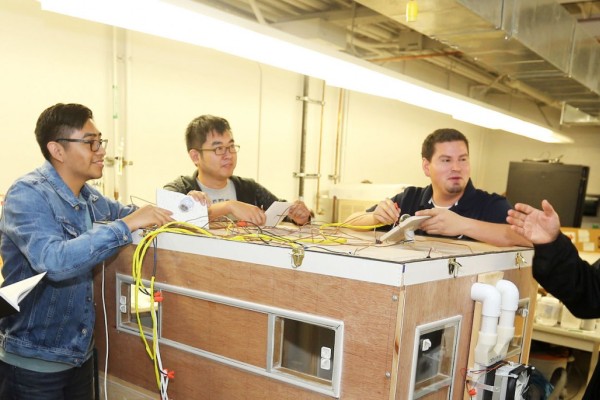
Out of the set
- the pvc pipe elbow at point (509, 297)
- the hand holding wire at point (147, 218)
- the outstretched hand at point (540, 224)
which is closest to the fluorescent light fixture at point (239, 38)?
the hand holding wire at point (147, 218)

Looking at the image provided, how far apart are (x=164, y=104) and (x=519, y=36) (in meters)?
2.21

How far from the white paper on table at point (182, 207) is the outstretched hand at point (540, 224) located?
900mm

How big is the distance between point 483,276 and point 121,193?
8.02ft

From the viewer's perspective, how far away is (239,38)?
1.75m

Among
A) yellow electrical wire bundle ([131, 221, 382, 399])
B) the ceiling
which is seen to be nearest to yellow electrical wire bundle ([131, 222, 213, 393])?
yellow electrical wire bundle ([131, 221, 382, 399])

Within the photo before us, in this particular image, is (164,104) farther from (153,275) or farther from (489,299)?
(489,299)

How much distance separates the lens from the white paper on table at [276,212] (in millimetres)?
1517

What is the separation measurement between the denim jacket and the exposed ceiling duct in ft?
4.51

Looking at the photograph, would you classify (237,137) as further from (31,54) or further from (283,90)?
(31,54)

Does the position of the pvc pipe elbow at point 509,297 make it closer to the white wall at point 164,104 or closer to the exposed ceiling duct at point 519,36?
the exposed ceiling duct at point 519,36

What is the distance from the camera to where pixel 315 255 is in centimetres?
100

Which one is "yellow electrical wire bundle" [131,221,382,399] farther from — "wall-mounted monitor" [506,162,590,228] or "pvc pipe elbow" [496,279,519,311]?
"wall-mounted monitor" [506,162,590,228]

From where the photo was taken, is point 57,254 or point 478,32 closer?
point 57,254

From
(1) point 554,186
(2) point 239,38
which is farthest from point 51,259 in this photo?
(1) point 554,186
